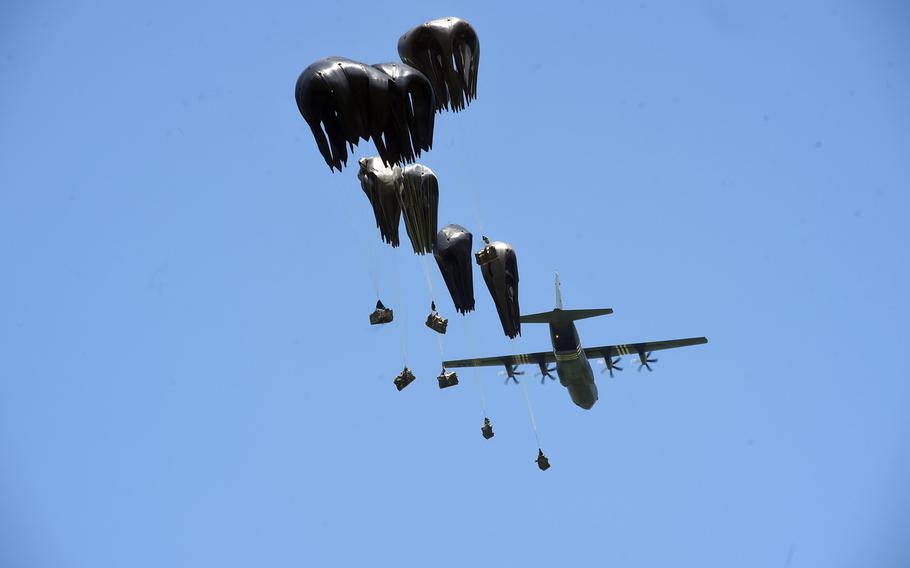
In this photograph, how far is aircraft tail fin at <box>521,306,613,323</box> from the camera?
63594mm

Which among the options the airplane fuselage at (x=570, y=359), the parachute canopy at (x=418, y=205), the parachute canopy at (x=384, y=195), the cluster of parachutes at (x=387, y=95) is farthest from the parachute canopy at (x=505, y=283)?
the airplane fuselage at (x=570, y=359)

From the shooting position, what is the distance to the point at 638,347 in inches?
3140

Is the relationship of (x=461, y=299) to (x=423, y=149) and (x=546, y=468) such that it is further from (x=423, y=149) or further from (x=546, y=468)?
(x=546, y=468)

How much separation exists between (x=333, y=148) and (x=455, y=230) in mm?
6701

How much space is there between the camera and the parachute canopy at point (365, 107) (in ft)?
108

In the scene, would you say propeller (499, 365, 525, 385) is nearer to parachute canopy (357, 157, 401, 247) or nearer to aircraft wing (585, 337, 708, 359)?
aircraft wing (585, 337, 708, 359)

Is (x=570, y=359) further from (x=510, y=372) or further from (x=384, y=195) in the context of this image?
(x=384, y=195)

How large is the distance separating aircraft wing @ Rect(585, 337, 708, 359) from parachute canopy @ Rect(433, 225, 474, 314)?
3844 centimetres

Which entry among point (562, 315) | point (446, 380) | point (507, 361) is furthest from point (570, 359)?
point (446, 380)

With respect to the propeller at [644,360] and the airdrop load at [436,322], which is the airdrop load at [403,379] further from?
the propeller at [644,360]

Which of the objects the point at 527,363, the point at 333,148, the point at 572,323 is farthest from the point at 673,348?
the point at 333,148

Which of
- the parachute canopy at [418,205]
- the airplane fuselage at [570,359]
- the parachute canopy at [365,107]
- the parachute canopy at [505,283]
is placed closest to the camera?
the parachute canopy at [365,107]

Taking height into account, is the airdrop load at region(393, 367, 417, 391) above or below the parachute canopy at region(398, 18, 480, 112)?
below

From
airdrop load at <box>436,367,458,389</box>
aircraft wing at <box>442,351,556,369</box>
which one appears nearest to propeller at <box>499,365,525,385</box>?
aircraft wing at <box>442,351,556,369</box>
